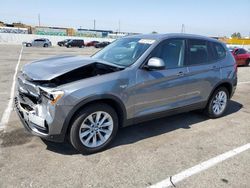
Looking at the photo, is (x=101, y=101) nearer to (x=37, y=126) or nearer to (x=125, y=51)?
(x=37, y=126)

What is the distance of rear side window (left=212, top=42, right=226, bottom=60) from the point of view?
5.31 meters

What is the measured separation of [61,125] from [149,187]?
140cm

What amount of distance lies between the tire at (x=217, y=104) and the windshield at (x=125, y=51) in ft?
6.84

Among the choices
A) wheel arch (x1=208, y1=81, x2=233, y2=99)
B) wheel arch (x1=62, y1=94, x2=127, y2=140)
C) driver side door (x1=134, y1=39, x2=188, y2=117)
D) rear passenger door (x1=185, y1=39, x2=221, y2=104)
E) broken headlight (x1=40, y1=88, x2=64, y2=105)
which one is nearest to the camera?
broken headlight (x1=40, y1=88, x2=64, y2=105)

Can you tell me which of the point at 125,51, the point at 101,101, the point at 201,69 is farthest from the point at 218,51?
the point at 101,101

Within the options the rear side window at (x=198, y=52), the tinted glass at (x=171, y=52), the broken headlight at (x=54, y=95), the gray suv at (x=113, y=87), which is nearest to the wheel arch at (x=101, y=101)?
the gray suv at (x=113, y=87)

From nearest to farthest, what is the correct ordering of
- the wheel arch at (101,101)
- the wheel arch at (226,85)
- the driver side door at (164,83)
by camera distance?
the wheel arch at (101,101), the driver side door at (164,83), the wheel arch at (226,85)

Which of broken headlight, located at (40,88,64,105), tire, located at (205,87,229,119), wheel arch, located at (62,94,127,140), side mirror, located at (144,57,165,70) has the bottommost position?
tire, located at (205,87,229,119)

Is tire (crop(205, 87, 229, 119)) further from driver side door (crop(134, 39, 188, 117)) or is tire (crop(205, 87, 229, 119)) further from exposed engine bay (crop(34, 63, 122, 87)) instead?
exposed engine bay (crop(34, 63, 122, 87))

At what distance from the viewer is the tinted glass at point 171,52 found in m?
4.26

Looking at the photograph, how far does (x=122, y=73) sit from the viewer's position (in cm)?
373

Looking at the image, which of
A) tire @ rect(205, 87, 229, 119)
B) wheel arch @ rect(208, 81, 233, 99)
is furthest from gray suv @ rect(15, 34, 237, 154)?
tire @ rect(205, 87, 229, 119)

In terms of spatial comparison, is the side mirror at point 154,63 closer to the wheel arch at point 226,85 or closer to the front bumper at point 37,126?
the front bumper at point 37,126

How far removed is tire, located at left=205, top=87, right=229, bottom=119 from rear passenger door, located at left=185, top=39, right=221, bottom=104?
260 mm
